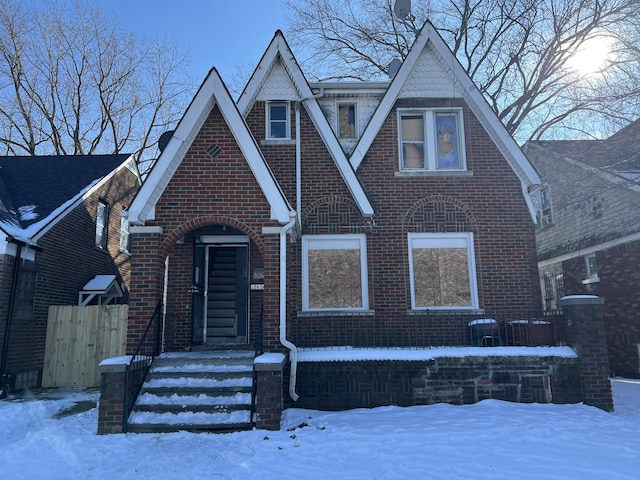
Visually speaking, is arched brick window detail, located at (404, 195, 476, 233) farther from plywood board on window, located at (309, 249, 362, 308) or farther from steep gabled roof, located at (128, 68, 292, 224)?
steep gabled roof, located at (128, 68, 292, 224)

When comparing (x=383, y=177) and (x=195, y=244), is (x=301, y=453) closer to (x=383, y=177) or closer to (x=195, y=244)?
(x=195, y=244)

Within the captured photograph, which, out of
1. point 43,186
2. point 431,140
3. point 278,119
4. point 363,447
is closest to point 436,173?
point 431,140

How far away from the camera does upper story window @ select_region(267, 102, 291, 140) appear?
1076cm

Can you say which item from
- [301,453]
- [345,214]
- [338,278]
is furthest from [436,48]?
[301,453]

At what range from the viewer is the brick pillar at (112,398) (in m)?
6.46

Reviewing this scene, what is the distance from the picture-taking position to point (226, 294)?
10.8 metres

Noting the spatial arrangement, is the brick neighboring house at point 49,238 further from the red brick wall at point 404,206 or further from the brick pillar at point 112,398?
the brick pillar at point 112,398

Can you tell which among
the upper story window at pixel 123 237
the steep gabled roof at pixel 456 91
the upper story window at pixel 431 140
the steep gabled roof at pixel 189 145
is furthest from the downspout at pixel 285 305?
the upper story window at pixel 123 237

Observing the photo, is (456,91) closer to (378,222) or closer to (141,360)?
(378,222)

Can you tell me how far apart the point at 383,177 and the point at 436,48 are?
348 centimetres

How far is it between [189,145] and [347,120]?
15.7ft

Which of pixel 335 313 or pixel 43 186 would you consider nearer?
pixel 335 313

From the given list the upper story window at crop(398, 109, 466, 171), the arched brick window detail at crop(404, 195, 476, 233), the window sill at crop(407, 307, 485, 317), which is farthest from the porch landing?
the upper story window at crop(398, 109, 466, 171)

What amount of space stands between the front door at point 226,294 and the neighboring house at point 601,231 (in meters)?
8.25
